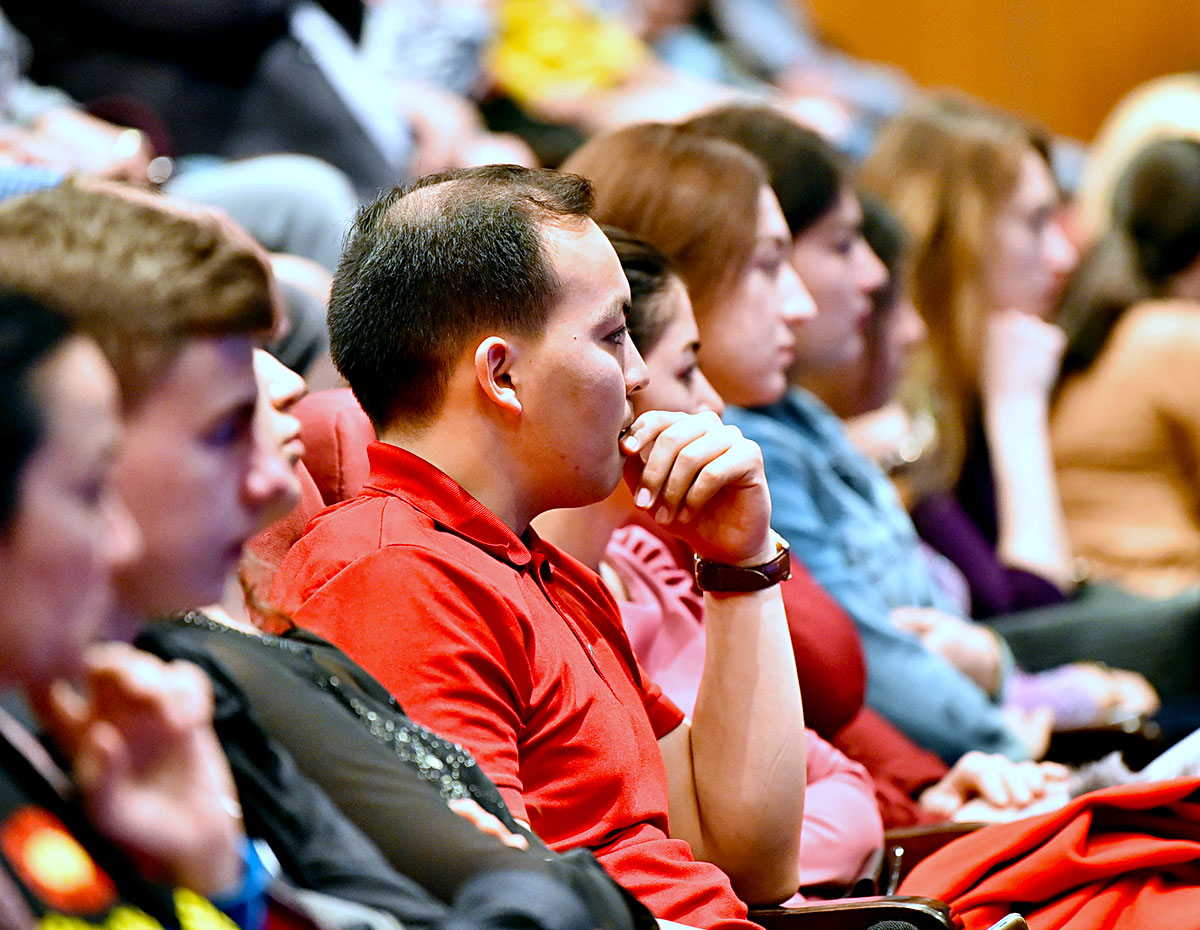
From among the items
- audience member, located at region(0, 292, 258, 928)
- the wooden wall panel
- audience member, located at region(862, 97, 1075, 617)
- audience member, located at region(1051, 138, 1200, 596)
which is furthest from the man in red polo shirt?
the wooden wall panel

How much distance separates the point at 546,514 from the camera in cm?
158

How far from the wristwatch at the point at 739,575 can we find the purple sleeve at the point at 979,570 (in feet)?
4.88

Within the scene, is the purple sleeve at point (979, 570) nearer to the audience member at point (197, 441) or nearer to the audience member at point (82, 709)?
the audience member at point (197, 441)

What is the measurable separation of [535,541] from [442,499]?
0.13 m

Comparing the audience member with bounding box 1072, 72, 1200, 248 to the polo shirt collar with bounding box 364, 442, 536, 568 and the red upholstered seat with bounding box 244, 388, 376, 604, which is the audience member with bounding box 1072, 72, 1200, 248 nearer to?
the red upholstered seat with bounding box 244, 388, 376, 604

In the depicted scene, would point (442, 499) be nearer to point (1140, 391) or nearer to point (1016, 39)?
point (1140, 391)

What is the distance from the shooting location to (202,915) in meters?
0.77

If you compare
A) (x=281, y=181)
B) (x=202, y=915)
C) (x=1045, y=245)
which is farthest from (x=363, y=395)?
(x=1045, y=245)

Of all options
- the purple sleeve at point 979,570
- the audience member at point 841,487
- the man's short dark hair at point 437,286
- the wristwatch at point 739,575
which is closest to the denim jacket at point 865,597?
the audience member at point 841,487

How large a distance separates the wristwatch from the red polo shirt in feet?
0.47

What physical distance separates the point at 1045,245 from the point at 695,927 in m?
2.28

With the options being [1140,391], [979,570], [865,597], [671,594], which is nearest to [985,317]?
[1140,391]

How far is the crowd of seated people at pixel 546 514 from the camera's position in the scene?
78 centimetres

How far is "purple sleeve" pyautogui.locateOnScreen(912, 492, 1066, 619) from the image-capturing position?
284 centimetres
